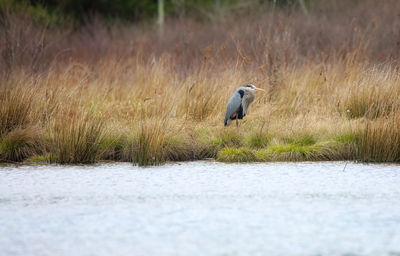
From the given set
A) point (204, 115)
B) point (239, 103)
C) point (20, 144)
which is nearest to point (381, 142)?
point (239, 103)

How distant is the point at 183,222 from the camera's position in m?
3.83

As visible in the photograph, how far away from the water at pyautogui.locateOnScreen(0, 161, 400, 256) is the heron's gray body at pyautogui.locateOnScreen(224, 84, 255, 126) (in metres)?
1.08

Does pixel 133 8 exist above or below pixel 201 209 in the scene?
below

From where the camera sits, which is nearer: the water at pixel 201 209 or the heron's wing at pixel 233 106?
the water at pixel 201 209

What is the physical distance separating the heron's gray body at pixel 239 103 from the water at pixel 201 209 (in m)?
1.08

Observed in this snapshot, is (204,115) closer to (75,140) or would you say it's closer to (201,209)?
(75,140)

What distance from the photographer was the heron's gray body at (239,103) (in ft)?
22.0

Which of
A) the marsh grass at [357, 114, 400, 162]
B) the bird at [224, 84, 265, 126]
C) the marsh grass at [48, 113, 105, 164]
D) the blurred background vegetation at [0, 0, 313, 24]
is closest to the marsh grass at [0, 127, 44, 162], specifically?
the marsh grass at [48, 113, 105, 164]

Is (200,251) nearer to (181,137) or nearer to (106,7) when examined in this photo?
(181,137)

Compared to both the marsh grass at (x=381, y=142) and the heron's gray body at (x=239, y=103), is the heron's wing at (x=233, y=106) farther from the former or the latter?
the marsh grass at (x=381, y=142)

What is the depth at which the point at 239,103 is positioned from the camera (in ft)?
21.9

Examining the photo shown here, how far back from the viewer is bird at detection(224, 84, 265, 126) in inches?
264

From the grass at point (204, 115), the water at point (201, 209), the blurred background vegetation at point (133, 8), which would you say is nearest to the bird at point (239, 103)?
the grass at point (204, 115)

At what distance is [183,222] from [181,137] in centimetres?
247
